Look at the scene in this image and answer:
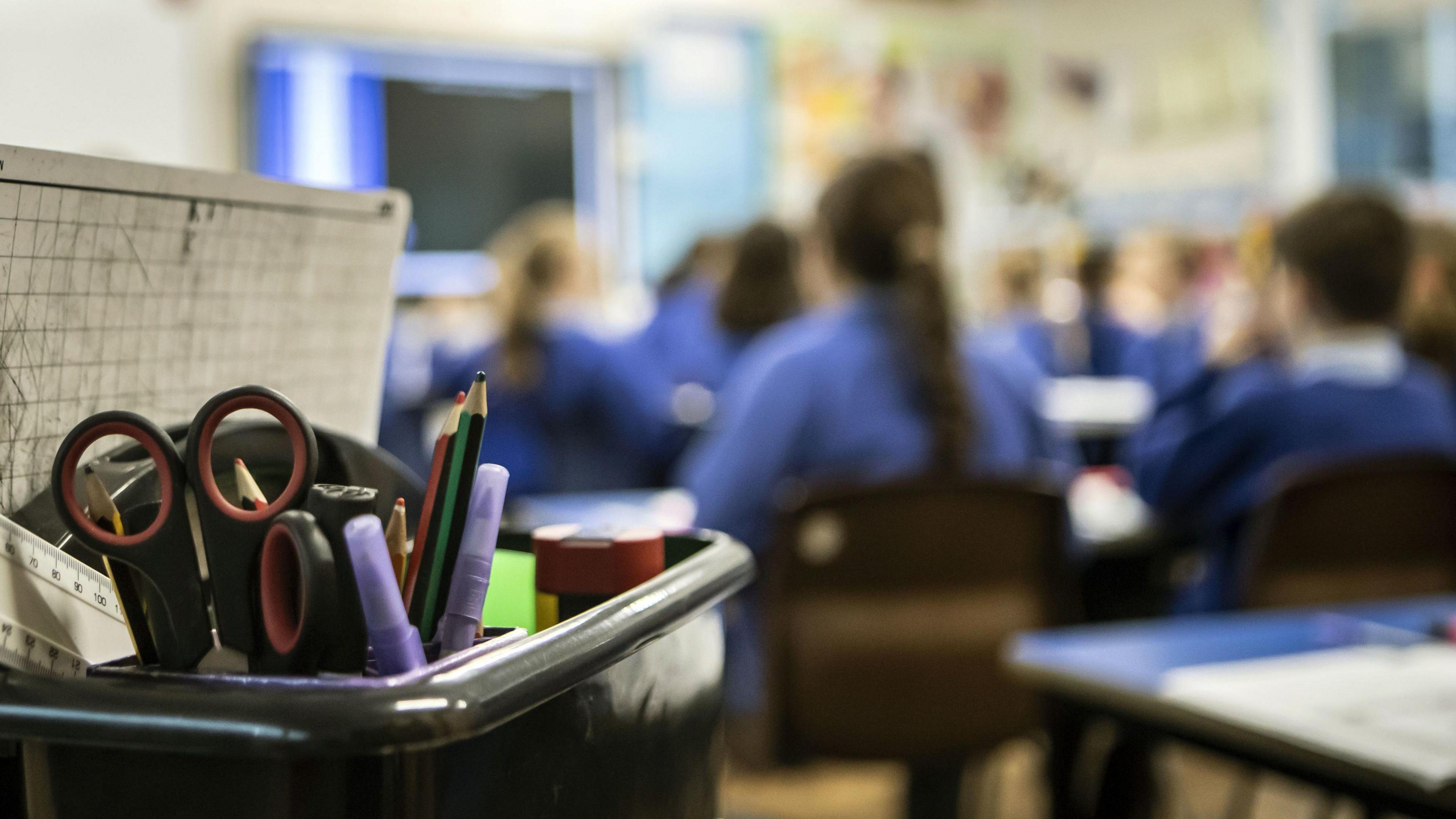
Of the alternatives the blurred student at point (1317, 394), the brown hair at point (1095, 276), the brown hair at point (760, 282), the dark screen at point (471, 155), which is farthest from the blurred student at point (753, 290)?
the brown hair at point (1095, 276)

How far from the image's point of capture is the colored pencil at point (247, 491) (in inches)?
14.4

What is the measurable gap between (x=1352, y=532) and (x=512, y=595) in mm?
1459

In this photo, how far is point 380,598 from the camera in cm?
33

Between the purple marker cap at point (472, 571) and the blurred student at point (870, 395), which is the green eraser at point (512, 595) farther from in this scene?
the blurred student at point (870, 395)

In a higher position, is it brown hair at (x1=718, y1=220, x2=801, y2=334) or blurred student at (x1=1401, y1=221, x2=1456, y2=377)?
brown hair at (x1=718, y1=220, x2=801, y2=334)

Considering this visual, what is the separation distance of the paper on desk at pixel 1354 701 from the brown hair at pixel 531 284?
8.36 feet

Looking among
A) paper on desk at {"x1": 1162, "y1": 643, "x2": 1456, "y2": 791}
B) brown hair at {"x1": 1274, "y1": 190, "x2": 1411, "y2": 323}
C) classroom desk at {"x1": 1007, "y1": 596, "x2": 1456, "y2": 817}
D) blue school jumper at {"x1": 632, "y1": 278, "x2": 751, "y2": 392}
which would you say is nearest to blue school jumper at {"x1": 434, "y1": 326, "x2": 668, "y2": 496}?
blue school jumper at {"x1": 632, "y1": 278, "x2": 751, "y2": 392}

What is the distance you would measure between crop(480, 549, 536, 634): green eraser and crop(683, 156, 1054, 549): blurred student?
1.26m

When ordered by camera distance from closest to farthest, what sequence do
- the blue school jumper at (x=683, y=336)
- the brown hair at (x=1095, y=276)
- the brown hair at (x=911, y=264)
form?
Answer: 1. the brown hair at (x=911, y=264)
2. the blue school jumper at (x=683, y=336)
3. the brown hair at (x=1095, y=276)

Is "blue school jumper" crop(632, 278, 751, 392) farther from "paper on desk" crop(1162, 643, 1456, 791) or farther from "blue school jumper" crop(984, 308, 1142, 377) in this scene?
"paper on desk" crop(1162, 643, 1456, 791)

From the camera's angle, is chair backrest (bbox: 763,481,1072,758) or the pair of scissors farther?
chair backrest (bbox: 763,481,1072,758)

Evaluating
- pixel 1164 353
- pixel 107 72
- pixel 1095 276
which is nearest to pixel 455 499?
pixel 107 72

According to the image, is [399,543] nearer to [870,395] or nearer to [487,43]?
[870,395]

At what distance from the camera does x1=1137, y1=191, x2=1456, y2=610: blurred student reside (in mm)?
1913
